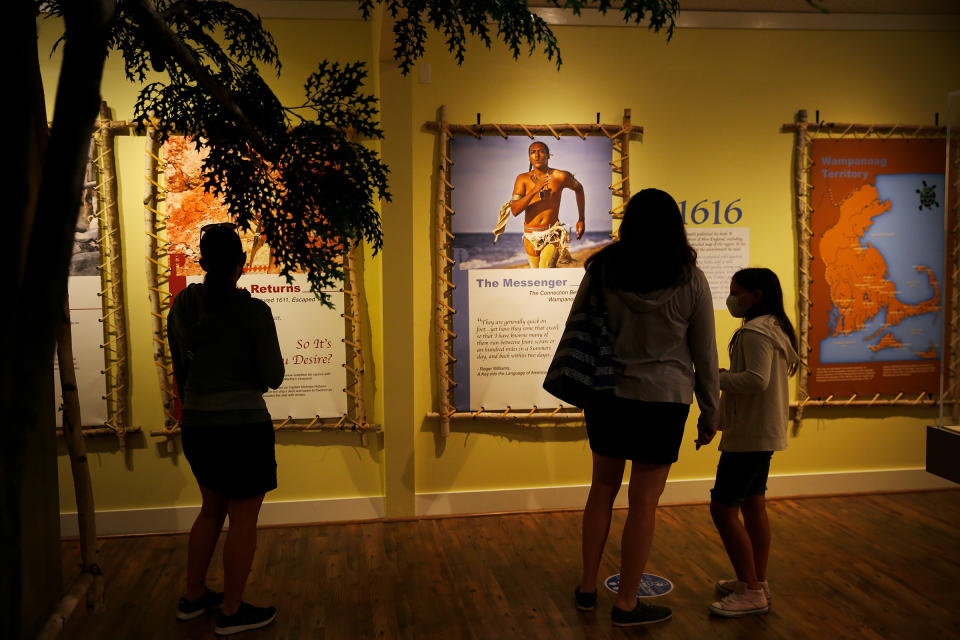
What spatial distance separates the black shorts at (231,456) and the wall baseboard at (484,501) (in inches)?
54.9

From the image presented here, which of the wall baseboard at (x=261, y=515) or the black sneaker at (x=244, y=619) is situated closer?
the black sneaker at (x=244, y=619)

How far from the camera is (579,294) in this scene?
2.46 meters

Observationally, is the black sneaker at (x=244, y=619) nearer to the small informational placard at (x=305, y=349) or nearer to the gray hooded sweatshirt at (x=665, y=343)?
the small informational placard at (x=305, y=349)

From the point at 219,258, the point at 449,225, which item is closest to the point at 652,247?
the point at 219,258

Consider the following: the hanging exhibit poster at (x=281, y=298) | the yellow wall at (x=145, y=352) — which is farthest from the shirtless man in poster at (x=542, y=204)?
the hanging exhibit poster at (x=281, y=298)

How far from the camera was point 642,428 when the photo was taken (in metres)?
2.36

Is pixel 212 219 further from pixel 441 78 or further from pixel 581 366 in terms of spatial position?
pixel 581 366

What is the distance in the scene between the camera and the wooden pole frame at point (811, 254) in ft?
13.1

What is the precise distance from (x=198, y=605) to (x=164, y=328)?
1466mm

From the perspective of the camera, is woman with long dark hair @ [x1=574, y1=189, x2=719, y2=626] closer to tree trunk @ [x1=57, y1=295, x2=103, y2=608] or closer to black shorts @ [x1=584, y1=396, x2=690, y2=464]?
black shorts @ [x1=584, y1=396, x2=690, y2=464]

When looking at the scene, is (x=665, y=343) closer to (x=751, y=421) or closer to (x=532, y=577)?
(x=751, y=421)

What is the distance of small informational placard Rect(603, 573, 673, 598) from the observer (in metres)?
2.81

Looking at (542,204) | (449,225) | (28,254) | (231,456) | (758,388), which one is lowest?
(231,456)

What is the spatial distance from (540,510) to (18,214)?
11.2 ft
